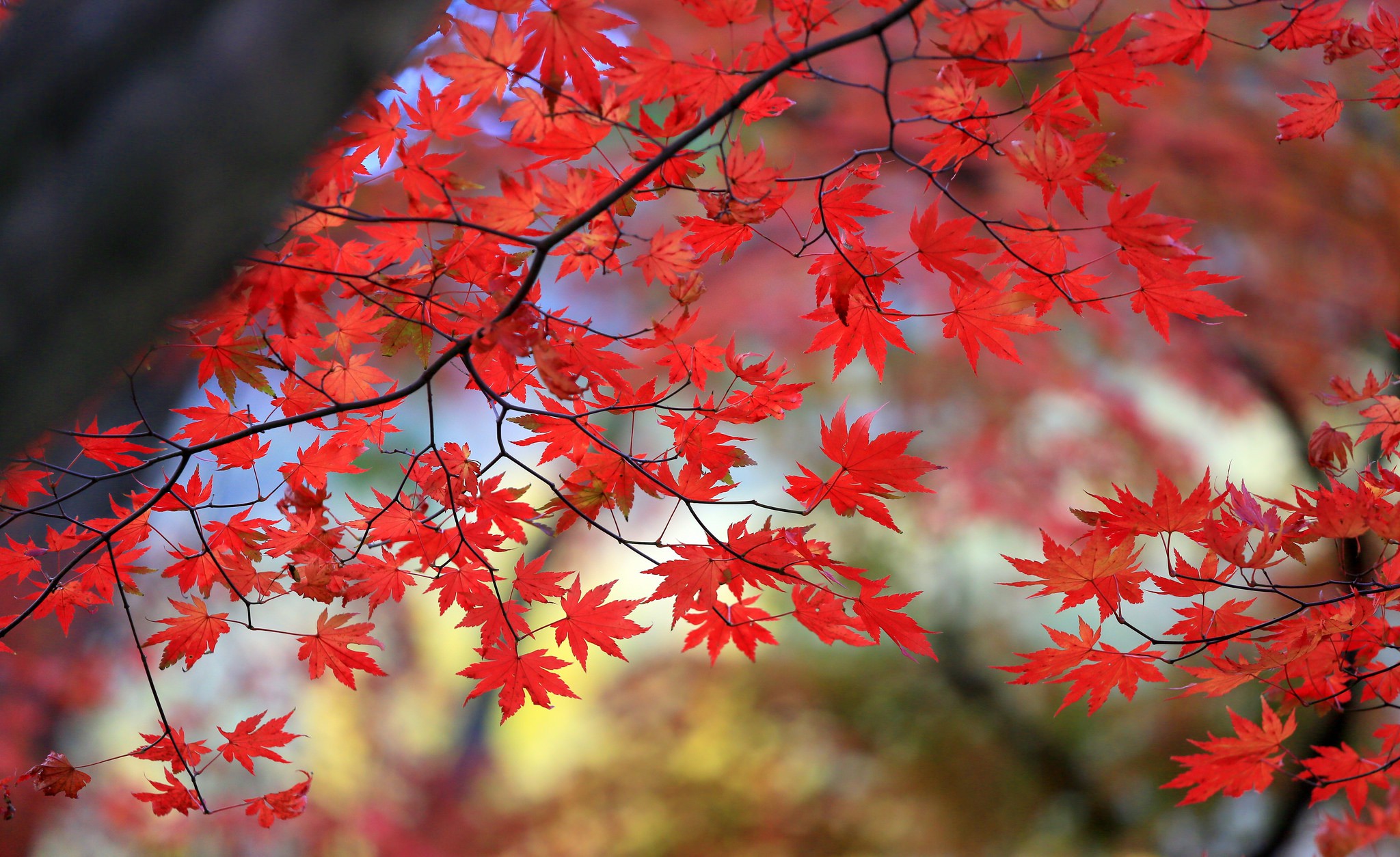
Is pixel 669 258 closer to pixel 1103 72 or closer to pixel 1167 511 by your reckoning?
pixel 1103 72

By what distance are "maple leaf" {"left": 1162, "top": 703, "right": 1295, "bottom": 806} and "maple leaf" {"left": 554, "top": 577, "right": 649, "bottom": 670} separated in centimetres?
81

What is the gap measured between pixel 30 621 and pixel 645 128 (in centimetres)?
263

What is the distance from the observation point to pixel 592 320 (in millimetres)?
1021

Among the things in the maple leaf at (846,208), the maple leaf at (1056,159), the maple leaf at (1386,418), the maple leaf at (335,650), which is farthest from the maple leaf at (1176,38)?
the maple leaf at (335,650)

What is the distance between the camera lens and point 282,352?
109cm

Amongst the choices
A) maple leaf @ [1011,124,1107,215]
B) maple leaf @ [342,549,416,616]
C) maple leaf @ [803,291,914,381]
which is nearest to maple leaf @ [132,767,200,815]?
maple leaf @ [342,549,416,616]

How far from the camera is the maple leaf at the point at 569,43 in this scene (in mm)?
769

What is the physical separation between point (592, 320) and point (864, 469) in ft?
1.25

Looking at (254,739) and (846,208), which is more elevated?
(846,208)

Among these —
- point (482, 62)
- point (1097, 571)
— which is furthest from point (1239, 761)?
point (482, 62)

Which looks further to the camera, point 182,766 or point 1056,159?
point 182,766

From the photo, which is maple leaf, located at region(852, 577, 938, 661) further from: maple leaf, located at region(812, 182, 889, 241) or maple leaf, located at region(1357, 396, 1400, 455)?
maple leaf, located at region(1357, 396, 1400, 455)

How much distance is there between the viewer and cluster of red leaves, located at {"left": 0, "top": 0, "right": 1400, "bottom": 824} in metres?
0.87

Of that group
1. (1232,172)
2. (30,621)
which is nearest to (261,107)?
(30,621)
